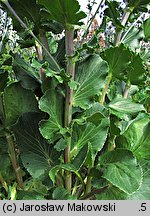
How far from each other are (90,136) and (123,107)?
0.67 ft

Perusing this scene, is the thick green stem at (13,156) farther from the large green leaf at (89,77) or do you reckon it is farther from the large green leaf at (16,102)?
the large green leaf at (89,77)

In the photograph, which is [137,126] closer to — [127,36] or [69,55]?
[127,36]

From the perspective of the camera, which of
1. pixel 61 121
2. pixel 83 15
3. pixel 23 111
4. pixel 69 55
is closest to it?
pixel 83 15

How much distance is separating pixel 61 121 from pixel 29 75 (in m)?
0.25

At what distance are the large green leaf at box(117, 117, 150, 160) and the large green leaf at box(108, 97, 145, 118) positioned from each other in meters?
0.11

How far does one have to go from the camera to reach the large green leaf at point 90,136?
1383 millimetres

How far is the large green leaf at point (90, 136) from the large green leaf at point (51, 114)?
154mm

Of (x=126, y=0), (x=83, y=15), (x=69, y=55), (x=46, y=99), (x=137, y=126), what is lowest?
(x=137, y=126)

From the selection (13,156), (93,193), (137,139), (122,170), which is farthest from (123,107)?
(13,156)

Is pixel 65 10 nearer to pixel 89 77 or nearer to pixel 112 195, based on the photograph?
pixel 89 77

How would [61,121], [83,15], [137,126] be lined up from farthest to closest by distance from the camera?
[137,126] < [61,121] < [83,15]

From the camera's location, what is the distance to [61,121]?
1280mm
